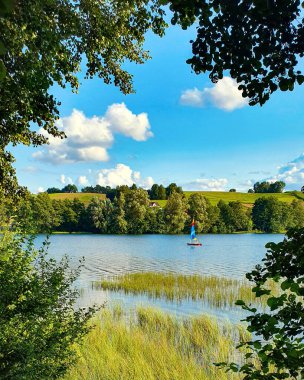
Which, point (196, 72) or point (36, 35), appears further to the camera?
point (36, 35)

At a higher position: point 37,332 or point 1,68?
point 1,68

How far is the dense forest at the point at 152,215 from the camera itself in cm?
11600

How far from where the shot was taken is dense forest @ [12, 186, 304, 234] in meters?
116

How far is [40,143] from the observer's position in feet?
40.5

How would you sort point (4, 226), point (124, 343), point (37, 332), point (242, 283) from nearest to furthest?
point (37, 332) → point (4, 226) → point (124, 343) → point (242, 283)

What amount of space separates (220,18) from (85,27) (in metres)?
7.65

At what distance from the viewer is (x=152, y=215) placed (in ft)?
389

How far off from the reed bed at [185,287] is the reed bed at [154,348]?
5908mm

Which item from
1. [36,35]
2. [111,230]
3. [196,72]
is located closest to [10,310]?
[36,35]

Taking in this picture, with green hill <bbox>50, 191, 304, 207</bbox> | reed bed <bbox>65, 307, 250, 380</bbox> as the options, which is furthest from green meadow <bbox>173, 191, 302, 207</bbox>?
reed bed <bbox>65, 307, 250, 380</bbox>

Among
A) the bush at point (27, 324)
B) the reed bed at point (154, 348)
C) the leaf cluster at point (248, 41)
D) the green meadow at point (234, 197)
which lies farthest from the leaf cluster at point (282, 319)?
the green meadow at point (234, 197)

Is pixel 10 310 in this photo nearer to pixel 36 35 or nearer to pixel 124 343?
pixel 36 35

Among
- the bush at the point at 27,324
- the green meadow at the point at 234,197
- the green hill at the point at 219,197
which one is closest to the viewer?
the bush at the point at 27,324

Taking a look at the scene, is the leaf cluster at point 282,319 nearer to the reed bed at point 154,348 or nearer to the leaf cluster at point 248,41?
the leaf cluster at point 248,41
